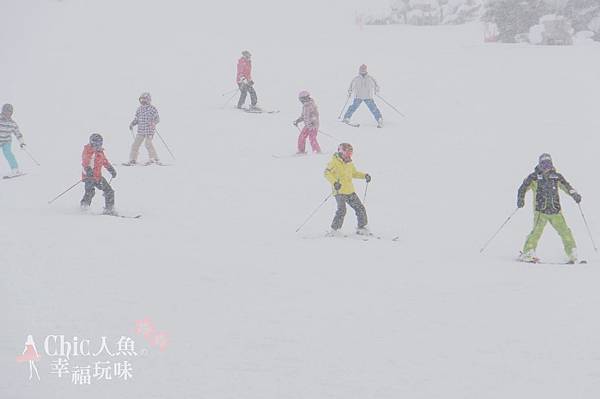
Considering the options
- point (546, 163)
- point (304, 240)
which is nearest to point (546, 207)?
point (546, 163)

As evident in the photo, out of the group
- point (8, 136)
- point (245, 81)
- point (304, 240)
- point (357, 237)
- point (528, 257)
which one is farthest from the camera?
point (245, 81)

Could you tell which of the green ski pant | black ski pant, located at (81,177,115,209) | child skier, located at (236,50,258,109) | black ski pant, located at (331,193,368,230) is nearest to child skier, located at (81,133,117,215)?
black ski pant, located at (81,177,115,209)

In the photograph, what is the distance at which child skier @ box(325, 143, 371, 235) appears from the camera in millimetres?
9922

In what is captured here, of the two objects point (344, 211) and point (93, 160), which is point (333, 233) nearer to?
point (344, 211)

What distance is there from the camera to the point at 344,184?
9.98 metres

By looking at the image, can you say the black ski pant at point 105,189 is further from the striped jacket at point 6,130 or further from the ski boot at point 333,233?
the striped jacket at point 6,130

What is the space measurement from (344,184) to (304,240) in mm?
1125

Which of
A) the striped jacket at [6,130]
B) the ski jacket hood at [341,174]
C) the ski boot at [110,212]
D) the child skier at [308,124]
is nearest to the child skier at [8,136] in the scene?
the striped jacket at [6,130]

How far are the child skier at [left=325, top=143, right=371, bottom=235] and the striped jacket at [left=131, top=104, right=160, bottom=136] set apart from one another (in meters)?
5.98

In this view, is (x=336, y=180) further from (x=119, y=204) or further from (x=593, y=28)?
(x=593, y=28)

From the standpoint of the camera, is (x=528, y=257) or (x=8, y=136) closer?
(x=528, y=257)

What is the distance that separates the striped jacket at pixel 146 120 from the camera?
14.4 meters

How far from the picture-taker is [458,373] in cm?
515

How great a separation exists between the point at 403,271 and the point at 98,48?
25513 mm
